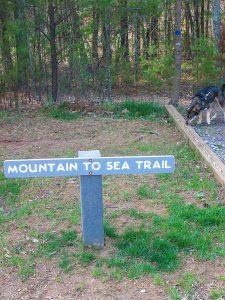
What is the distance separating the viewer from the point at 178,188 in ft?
21.2

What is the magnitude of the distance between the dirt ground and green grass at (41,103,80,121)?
0.85 feet

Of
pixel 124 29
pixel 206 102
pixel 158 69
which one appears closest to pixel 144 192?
pixel 206 102

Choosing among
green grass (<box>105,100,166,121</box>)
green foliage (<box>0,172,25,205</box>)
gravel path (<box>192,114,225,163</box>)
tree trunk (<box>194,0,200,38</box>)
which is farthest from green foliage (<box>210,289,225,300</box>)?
tree trunk (<box>194,0,200,38</box>)

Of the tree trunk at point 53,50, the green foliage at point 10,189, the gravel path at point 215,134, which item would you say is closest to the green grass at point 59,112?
the tree trunk at point 53,50

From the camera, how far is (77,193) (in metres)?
6.44

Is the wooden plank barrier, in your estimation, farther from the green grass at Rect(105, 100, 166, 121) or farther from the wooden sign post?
the wooden sign post

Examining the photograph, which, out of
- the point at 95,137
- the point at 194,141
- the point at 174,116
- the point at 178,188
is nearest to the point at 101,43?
the point at 174,116

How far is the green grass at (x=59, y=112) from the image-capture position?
11.5 meters

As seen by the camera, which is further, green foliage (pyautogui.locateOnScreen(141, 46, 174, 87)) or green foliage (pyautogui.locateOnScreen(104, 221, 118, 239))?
green foliage (pyautogui.locateOnScreen(141, 46, 174, 87))

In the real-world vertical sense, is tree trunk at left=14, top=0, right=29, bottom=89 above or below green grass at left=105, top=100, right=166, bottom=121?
above

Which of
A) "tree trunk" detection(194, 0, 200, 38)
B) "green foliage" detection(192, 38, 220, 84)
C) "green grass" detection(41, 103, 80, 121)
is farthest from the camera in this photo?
"tree trunk" detection(194, 0, 200, 38)

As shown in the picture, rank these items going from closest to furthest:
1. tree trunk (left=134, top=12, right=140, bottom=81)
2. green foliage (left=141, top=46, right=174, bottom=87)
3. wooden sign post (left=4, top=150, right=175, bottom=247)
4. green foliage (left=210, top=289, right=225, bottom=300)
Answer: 1. green foliage (left=210, top=289, right=225, bottom=300)
2. wooden sign post (left=4, top=150, right=175, bottom=247)
3. green foliage (left=141, top=46, right=174, bottom=87)
4. tree trunk (left=134, top=12, right=140, bottom=81)

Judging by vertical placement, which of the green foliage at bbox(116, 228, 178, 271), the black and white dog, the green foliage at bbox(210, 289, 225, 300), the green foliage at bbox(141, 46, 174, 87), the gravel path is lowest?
the gravel path

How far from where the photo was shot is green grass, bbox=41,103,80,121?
1151cm
